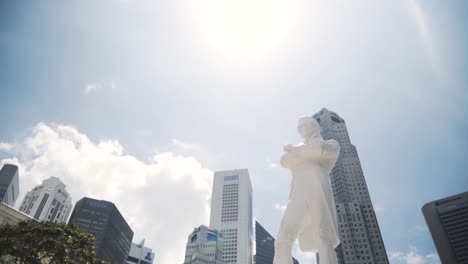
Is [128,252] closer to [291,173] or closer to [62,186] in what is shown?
[62,186]

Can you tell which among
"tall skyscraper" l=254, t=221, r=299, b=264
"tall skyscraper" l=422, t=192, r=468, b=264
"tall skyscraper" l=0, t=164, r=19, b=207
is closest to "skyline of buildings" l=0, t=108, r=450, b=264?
"tall skyscraper" l=254, t=221, r=299, b=264

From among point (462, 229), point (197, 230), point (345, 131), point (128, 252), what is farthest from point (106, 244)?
point (462, 229)

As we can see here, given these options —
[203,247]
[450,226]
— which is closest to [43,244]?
[203,247]

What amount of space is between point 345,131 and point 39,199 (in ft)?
360

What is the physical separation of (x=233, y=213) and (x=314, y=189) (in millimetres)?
118777

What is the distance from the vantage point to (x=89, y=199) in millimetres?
95500

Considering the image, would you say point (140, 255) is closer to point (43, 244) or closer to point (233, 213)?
point (233, 213)

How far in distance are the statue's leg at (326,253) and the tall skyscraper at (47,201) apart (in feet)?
394

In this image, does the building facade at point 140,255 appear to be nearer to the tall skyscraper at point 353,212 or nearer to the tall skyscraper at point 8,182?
the tall skyscraper at point 8,182

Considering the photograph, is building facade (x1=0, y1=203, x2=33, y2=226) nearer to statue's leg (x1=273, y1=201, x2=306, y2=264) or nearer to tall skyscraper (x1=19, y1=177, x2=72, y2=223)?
statue's leg (x1=273, y1=201, x2=306, y2=264)

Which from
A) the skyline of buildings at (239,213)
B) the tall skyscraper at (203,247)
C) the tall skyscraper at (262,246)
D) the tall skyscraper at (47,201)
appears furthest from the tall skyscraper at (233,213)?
the tall skyscraper at (47,201)

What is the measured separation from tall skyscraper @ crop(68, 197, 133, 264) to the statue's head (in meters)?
93.2

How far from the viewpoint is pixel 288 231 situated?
6609mm

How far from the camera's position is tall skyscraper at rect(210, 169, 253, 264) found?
115 m
